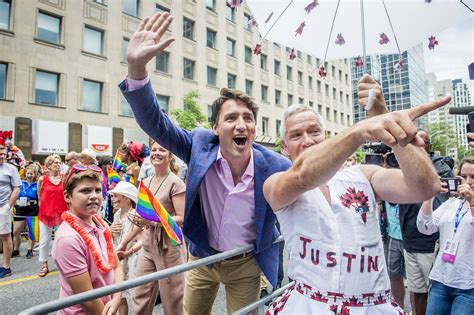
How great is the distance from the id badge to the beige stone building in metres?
10.6

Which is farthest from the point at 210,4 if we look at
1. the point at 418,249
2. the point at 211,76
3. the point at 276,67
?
the point at 418,249

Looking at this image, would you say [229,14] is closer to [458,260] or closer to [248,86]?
[248,86]

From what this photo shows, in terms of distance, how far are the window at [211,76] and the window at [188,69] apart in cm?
156

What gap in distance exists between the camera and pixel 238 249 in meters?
2.28

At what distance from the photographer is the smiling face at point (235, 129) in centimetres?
240

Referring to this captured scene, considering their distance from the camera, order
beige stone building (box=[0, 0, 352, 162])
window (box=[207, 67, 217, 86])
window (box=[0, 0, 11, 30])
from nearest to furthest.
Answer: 1. window (box=[0, 0, 11, 30])
2. beige stone building (box=[0, 0, 352, 162])
3. window (box=[207, 67, 217, 86])

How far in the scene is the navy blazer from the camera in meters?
2.29

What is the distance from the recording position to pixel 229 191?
95.1 inches

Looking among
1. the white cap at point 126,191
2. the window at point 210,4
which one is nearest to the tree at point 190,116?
the window at point 210,4

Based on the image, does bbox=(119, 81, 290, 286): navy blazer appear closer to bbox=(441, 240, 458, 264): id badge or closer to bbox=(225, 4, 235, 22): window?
bbox=(441, 240, 458, 264): id badge

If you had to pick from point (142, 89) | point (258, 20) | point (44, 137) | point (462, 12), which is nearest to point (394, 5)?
point (462, 12)

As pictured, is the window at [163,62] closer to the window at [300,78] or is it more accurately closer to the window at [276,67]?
the window at [276,67]

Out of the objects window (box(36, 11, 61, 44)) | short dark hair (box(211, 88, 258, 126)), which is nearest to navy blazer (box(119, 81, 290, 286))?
short dark hair (box(211, 88, 258, 126))

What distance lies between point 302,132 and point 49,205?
5.66 m
